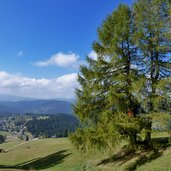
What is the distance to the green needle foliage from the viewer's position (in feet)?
76.7

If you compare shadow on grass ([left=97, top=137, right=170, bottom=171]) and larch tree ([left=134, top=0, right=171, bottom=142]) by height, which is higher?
larch tree ([left=134, top=0, right=171, bottom=142])

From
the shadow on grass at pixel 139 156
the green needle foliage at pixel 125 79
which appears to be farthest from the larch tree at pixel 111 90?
the shadow on grass at pixel 139 156

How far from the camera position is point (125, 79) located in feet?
81.7

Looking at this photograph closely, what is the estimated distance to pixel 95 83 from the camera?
2670 cm

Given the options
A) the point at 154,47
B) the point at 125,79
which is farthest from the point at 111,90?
the point at 154,47

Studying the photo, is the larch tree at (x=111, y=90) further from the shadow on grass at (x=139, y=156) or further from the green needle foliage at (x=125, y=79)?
the shadow on grass at (x=139, y=156)

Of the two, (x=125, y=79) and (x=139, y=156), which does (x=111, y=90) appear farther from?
(x=139, y=156)

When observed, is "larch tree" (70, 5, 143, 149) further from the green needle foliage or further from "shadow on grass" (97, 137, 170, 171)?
"shadow on grass" (97, 137, 170, 171)

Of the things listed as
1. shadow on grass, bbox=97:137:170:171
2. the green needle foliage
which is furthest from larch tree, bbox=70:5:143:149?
shadow on grass, bbox=97:137:170:171

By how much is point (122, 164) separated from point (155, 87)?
7.26m

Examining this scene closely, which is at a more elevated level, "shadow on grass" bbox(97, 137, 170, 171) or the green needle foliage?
the green needle foliage

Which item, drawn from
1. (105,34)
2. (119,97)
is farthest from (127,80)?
(105,34)

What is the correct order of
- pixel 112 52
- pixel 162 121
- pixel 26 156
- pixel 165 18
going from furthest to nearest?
pixel 26 156 < pixel 112 52 < pixel 165 18 < pixel 162 121

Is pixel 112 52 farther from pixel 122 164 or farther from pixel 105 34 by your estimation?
pixel 122 164
